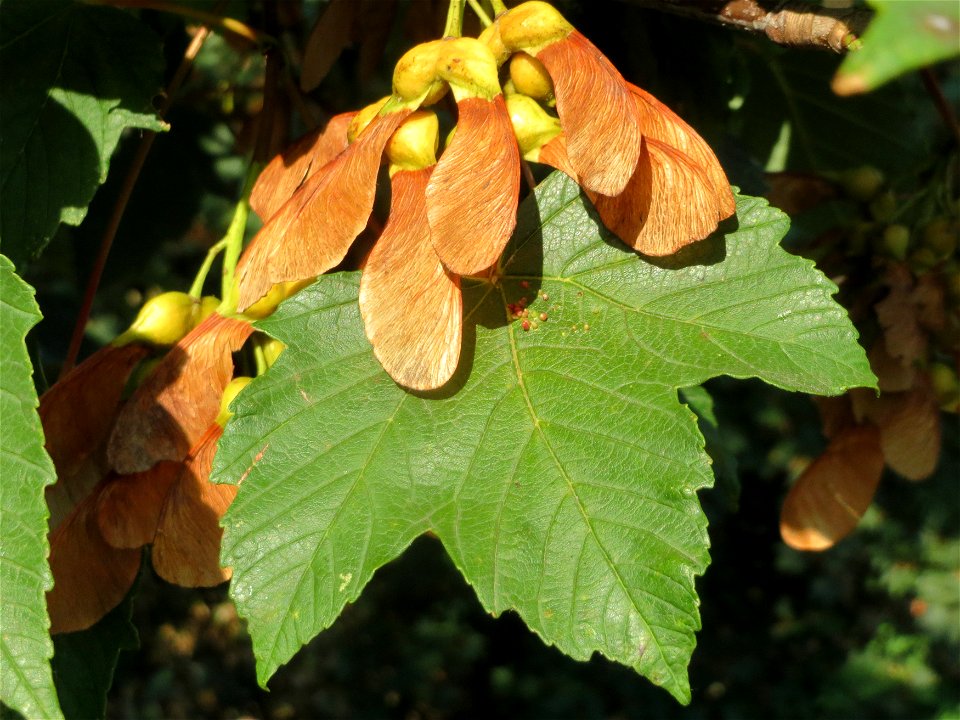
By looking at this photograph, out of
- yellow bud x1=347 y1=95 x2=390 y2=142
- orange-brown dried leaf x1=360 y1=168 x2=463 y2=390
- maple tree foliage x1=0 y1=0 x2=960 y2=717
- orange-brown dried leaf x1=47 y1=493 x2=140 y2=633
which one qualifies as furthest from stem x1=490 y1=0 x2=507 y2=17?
orange-brown dried leaf x1=47 y1=493 x2=140 y2=633

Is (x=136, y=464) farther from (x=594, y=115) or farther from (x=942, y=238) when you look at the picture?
(x=942, y=238)

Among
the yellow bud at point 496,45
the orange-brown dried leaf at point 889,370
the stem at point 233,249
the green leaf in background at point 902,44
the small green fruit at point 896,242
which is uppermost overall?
the green leaf in background at point 902,44

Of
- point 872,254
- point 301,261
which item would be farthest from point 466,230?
point 872,254

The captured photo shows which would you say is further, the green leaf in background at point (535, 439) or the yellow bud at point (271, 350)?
the yellow bud at point (271, 350)

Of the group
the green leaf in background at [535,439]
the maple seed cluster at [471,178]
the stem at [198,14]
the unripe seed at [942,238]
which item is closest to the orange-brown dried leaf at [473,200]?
the maple seed cluster at [471,178]

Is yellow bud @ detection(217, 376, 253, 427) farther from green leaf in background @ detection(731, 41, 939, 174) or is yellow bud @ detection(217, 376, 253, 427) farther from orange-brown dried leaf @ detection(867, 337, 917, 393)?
green leaf in background @ detection(731, 41, 939, 174)

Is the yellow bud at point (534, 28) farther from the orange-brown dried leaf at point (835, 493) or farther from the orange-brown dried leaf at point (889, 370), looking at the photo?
the orange-brown dried leaf at point (835, 493)

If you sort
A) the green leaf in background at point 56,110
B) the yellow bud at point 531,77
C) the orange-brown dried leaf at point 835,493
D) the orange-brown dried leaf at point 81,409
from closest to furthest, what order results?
the yellow bud at point 531,77 → the orange-brown dried leaf at point 81,409 → the green leaf in background at point 56,110 → the orange-brown dried leaf at point 835,493
